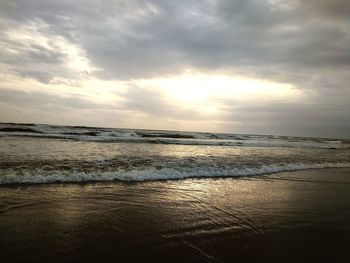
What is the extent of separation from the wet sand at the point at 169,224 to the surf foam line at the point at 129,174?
1.78ft

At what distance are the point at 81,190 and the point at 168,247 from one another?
3998 mm

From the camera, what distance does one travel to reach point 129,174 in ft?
32.7

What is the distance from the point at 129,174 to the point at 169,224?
4.50 metres

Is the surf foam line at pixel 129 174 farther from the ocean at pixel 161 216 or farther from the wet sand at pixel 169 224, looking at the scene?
the wet sand at pixel 169 224

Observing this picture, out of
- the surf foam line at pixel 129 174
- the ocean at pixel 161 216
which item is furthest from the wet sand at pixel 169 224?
the surf foam line at pixel 129 174

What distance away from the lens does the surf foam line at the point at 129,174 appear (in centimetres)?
859

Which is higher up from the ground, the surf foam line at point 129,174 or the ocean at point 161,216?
the surf foam line at point 129,174

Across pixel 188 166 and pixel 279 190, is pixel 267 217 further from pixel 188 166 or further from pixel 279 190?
pixel 188 166

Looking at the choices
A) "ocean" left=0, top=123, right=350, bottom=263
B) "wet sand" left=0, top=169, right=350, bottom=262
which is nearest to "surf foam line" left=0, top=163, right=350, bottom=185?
"ocean" left=0, top=123, right=350, bottom=263

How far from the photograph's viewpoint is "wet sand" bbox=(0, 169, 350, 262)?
441cm

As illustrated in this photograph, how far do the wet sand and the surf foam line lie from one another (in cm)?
54

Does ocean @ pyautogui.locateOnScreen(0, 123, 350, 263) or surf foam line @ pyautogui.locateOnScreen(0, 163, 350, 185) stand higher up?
surf foam line @ pyautogui.locateOnScreen(0, 163, 350, 185)

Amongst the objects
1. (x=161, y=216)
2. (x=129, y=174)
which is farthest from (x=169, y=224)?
(x=129, y=174)

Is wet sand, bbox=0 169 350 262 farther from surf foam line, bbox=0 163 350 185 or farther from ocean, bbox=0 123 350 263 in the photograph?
surf foam line, bbox=0 163 350 185
